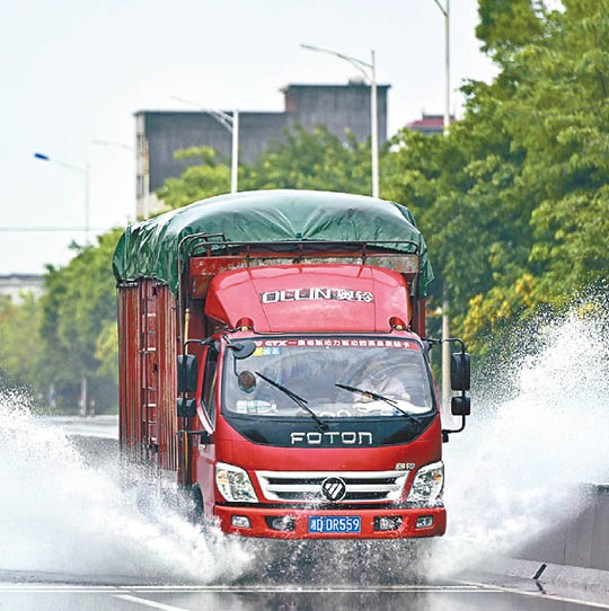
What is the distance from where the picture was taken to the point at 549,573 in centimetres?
1727

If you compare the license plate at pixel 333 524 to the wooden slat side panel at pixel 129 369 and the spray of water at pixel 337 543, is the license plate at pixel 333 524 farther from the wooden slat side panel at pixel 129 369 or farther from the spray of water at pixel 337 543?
the wooden slat side panel at pixel 129 369

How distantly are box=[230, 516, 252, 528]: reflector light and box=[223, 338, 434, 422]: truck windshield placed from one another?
86 cm

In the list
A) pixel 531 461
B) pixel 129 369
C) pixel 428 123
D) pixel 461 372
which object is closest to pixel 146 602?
pixel 461 372

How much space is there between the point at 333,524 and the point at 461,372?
1.72m

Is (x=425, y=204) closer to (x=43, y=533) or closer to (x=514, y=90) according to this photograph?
(x=514, y=90)

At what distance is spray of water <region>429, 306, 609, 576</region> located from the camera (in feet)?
59.0

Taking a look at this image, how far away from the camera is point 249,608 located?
14852mm

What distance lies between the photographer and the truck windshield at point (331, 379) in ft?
54.3

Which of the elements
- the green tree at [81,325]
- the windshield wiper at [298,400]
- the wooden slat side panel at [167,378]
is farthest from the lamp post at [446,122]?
the green tree at [81,325]

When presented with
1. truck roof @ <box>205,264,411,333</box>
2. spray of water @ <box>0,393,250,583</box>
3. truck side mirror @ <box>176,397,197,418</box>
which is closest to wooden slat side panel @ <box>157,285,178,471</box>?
spray of water @ <box>0,393,250,583</box>

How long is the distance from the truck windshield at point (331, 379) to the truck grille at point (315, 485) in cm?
52

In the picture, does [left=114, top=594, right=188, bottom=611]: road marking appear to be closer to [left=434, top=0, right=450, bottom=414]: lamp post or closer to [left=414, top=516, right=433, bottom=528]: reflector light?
[left=414, top=516, right=433, bottom=528]: reflector light

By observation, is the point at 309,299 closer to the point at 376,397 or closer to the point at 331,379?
the point at 331,379

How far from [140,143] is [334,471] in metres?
123
